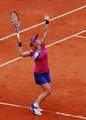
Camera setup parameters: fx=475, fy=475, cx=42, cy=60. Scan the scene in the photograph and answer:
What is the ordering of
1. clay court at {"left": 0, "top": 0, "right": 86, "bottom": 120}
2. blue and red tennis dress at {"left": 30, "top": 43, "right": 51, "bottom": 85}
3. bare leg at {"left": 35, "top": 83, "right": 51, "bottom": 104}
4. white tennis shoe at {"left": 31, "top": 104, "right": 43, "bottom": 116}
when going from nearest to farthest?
1. blue and red tennis dress at {"left": 30, "top": 43, "right": 51, "bottom": 85}
2. bare leg at {"left": 35, "top": 83, "right": 51, "bottom": 104}
3. white tennis shoe at {"left": 31, "top": 104, "right": 43, "bottom": 116}
4. clay court at {"left": 0, "top": 0, "right": 86, "bottom": 120}

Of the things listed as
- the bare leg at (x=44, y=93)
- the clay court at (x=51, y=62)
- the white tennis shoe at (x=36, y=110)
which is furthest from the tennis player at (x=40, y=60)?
the clay court at (x=51, y=62)

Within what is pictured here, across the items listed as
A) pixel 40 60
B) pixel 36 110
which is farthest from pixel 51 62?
pixel 40 60

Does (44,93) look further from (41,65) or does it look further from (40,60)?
(40,60)

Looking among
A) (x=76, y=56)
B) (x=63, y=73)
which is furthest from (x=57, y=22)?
(x=63, y=73)

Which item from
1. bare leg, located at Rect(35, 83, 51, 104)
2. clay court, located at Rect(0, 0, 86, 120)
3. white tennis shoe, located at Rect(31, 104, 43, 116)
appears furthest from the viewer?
clay court, located at Rect(0, 0, 86, 120)

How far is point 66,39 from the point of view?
17.8 metres

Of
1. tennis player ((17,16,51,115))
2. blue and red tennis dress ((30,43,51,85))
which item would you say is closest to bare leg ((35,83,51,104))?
tennis player ((17,16,51,115))

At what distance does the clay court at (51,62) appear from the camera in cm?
1316

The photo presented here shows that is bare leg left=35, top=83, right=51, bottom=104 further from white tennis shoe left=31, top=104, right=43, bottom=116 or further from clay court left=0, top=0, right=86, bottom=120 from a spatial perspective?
clay court left=0, top=0, right=86, bottom=120

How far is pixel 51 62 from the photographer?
52.7 ft

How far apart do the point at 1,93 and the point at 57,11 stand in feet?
25.3

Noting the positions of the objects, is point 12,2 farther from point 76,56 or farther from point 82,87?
point 82,87

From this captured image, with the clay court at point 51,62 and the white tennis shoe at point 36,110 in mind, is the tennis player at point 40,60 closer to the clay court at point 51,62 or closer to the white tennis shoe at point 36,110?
the white tennis shoe at point 36,110

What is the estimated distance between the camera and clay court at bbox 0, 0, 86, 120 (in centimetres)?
1316
